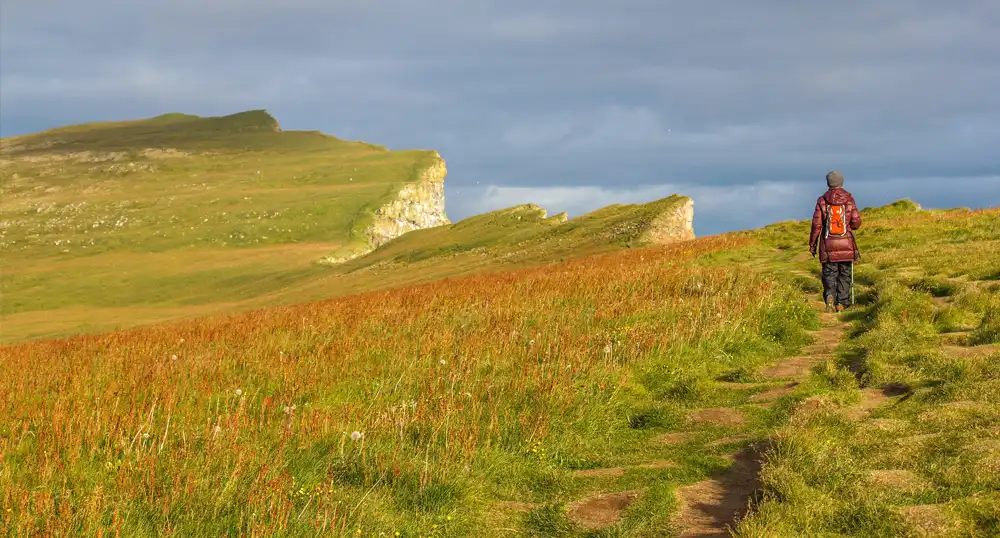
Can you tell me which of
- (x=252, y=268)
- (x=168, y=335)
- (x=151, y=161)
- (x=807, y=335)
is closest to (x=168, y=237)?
(x=252, y=268)

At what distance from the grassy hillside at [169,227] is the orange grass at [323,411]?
5575 centimetres

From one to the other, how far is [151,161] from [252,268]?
361ft

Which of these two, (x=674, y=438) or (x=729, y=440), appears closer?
(x=729, y=440)

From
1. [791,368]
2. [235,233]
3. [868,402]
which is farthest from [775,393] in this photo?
[235,233]

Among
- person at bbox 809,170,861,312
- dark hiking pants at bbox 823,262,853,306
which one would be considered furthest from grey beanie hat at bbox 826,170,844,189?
dark hiking pants at bbox 823,262,853,306

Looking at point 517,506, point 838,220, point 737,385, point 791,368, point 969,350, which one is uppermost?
point 838,220

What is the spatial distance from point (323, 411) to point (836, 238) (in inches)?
465

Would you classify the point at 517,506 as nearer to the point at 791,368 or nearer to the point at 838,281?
the point at 791,368

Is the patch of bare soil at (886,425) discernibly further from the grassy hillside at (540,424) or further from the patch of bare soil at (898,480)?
the patch of bare soil at (898,480)

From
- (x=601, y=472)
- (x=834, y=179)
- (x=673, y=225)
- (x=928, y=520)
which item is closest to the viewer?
(x=928, y=520)

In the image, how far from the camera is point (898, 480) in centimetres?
608

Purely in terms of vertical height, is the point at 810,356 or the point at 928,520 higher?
the point at 810,356

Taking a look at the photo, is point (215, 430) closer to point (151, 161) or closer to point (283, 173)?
point (283, 173)

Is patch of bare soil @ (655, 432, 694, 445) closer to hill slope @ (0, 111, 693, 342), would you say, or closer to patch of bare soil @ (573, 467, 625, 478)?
patch of bare soil @ (573, 467, 625, 478)
